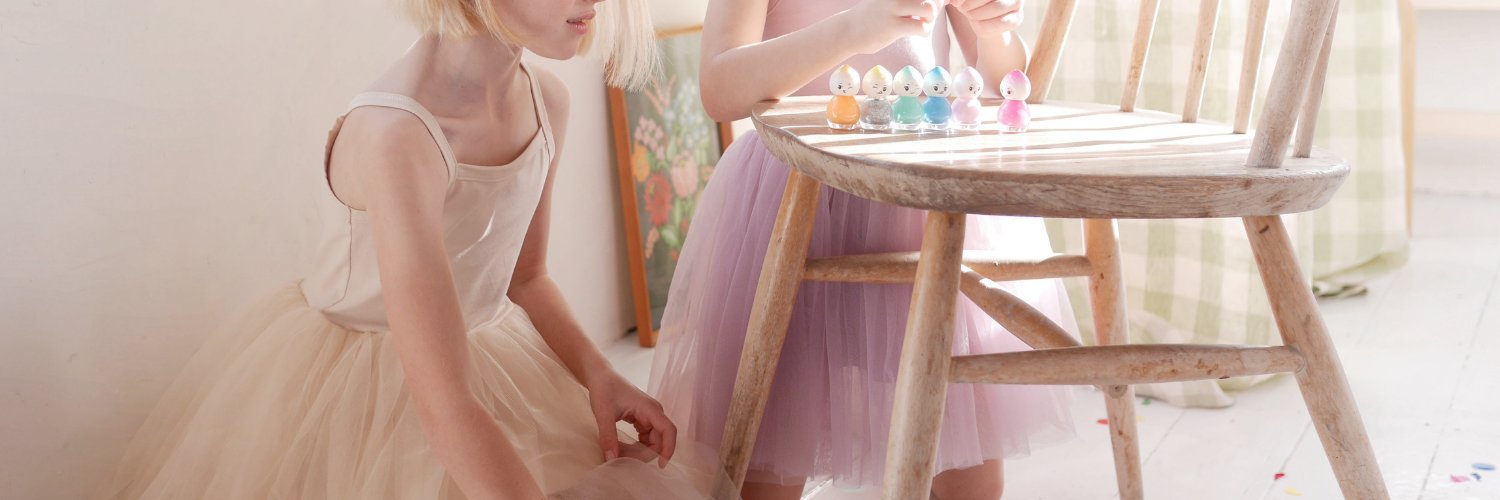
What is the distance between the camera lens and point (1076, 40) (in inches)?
75.4

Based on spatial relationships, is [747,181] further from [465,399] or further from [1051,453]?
[1051,453]

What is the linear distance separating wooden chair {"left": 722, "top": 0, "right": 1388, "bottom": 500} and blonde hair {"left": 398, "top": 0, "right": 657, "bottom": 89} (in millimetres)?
167

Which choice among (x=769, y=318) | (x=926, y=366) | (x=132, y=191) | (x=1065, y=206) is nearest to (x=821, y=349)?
(x=769, y=318)

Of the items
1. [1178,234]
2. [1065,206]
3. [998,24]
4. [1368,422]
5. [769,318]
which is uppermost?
[998,24]

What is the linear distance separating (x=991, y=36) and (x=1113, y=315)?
287mm

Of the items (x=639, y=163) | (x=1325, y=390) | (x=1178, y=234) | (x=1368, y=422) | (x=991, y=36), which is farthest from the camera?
(x=639, y=163)

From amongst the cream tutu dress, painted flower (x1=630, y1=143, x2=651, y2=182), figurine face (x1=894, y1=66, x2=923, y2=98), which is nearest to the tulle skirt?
the cream tutu dress

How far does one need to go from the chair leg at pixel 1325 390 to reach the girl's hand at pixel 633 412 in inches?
20.4

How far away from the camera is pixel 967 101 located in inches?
41.3

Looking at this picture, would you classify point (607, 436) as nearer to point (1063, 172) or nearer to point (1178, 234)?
point (1063, 172)

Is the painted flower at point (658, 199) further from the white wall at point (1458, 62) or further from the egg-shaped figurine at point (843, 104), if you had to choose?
the white wall at point (1458, 62)

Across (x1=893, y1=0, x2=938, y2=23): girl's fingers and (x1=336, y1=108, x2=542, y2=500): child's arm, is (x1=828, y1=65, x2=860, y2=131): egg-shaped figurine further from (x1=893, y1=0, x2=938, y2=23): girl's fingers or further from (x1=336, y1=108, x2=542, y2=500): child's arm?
(x1=336, y1=108, x2=542, y2=500): child's arm

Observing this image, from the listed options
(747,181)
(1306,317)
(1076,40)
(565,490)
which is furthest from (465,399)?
(1076,40)

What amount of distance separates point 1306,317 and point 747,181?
1.87 ft
